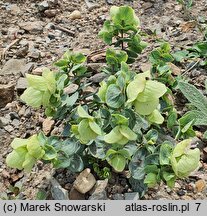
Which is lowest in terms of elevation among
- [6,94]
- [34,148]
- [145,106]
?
[6,94]

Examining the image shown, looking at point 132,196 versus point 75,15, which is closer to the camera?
point 132,196

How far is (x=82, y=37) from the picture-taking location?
2477mm

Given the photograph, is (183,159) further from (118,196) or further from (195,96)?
(195,96)

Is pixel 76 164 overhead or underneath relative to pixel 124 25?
underneath

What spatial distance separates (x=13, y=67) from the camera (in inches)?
91.3

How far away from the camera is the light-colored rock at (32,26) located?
2543 millimetres

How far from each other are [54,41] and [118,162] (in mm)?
1074

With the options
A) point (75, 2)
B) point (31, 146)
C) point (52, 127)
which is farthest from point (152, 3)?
point (31, 146)

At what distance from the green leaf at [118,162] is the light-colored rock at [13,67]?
0.88 metres

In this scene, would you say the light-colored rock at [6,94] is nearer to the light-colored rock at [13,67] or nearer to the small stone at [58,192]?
the light-colored rock at [13,67]

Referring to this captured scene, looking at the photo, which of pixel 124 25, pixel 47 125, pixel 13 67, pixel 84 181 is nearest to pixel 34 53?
pixel 13 67

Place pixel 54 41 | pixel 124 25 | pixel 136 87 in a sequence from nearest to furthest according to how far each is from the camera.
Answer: pixel 136 87
pixel 124 25
pixel 54 41

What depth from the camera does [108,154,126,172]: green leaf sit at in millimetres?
1530

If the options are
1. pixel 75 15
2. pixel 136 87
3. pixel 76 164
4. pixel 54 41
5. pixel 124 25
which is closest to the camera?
pixel 136 87
